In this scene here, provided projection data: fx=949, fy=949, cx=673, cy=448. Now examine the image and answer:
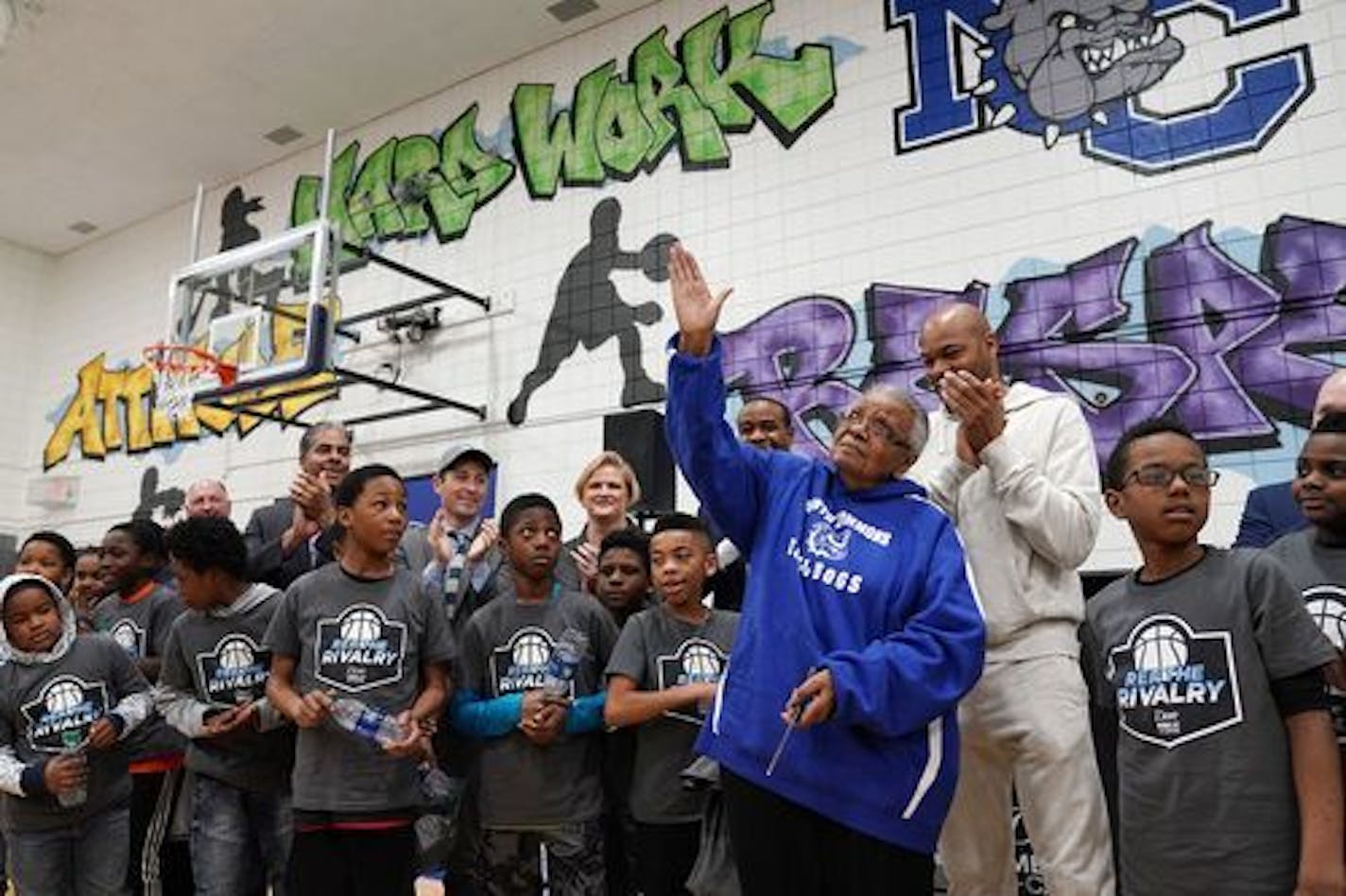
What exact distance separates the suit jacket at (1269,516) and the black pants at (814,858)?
1252 millimetres

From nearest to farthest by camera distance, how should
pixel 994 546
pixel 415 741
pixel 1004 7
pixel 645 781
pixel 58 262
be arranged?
pixel 994 546
pixel 415 741
pixel 645 781
pixel 1004 7
pixel 58 262

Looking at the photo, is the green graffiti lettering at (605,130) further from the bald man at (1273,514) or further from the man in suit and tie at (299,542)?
the bald man at (1273,514)

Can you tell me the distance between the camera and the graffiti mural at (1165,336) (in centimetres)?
362

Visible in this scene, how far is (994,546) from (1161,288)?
2.64 m

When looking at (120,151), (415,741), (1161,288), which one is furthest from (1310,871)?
(120,151)

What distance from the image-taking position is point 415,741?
2.18 meters

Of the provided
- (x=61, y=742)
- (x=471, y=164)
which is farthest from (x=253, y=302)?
(x=61, y=742)

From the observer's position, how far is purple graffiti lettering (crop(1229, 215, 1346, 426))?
356 centimetres

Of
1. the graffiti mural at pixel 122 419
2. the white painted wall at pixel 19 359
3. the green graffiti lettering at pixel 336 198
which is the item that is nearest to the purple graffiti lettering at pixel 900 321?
the green graffiti lettering at pixel 336 198

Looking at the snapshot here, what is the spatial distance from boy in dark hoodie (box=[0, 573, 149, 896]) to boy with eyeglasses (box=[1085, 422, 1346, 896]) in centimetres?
255

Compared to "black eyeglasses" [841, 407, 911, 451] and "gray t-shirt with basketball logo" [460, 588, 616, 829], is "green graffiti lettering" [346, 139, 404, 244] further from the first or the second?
"black eyeglasses" [841, 407, 911, 451]

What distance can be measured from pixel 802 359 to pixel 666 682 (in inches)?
105

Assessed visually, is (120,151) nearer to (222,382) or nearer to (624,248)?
(222,382)

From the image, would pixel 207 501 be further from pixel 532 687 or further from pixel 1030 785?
pixel 1030 785
